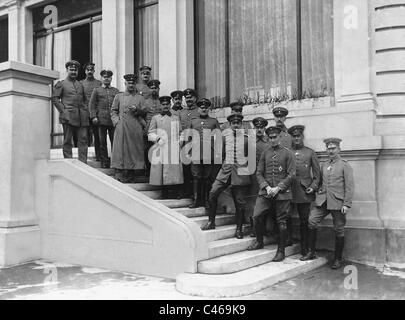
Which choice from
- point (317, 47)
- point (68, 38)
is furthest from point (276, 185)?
point (68, 38)

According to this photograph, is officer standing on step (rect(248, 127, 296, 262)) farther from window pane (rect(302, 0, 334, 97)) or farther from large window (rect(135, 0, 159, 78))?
large window (rect(135, 0, 159, 78))

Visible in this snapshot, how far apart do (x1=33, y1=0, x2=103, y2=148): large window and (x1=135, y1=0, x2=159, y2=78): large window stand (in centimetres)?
133

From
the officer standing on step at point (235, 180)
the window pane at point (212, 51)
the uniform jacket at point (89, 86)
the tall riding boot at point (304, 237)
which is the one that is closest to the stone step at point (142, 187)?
the officer standing on step at point (235, 180)

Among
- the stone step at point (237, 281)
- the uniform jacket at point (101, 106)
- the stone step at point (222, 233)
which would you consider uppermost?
the uniform jacket at point (101, 106)

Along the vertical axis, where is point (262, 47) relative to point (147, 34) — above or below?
below

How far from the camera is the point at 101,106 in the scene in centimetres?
922

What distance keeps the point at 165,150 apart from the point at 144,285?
105 inches

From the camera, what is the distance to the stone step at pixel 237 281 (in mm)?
5719

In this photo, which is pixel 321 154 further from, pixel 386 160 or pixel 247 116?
pixel 247 116

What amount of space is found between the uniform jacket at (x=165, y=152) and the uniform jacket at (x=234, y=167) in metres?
0.90

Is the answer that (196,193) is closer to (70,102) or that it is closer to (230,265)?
(230,265)


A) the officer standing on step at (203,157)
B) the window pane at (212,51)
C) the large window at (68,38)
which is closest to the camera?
the officer standing on step at (203,157)

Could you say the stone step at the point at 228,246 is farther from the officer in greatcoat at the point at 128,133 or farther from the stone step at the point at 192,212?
the officer in greatcoat at the point at 128,133
